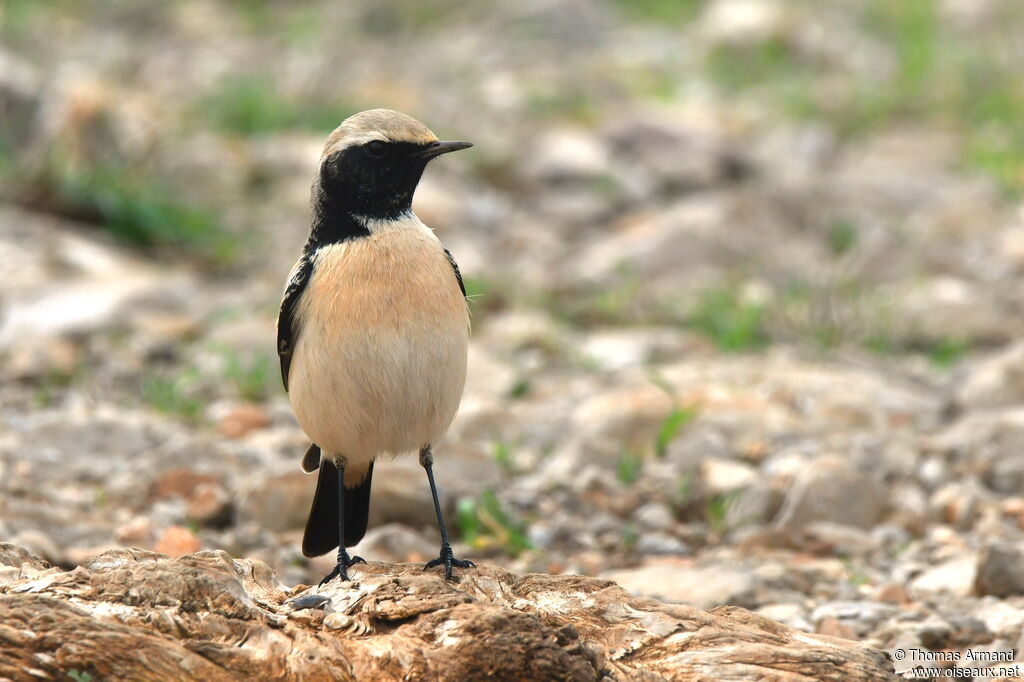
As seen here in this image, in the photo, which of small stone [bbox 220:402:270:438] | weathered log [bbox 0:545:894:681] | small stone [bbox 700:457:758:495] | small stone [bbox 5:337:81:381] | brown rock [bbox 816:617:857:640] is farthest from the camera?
small stone [bbox 5:337:81:381]

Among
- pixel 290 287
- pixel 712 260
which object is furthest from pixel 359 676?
pixel 712 260

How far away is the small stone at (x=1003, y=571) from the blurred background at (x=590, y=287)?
0.01 m

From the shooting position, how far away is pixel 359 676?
4.19 metres

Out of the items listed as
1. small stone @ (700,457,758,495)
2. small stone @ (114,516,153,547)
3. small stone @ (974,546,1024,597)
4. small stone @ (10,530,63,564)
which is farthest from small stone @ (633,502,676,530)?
small stone @ (10,530,63,564)

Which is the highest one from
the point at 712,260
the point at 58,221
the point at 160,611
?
the point at 58,221

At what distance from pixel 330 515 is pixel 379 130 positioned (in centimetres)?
178

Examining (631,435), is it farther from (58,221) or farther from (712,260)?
(58,221)

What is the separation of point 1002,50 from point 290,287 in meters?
13.4

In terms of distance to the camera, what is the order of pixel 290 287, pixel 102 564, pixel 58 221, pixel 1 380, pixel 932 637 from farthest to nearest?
pixel 58 221 < pixel 1 380 < pixel 290 287 < pixel 932 637 < pixel 102 564

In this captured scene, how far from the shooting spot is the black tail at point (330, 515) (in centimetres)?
639

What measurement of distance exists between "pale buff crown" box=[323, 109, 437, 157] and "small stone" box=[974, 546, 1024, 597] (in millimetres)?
3122

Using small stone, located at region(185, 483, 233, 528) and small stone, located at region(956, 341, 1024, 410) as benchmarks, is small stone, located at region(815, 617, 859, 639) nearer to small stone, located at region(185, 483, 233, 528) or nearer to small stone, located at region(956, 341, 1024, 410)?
small stone, located at region(185, 483, 233, 528)

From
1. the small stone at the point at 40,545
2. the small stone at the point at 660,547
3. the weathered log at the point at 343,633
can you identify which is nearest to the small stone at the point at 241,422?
the small stone at the point at 40,545

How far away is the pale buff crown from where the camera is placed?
6.09m
